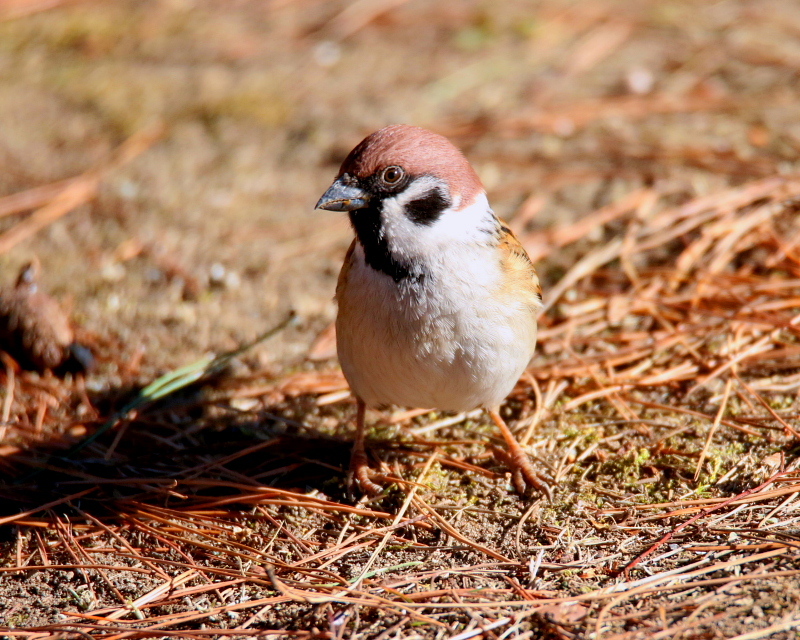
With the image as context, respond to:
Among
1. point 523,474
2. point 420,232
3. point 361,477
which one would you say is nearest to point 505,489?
point 523,474

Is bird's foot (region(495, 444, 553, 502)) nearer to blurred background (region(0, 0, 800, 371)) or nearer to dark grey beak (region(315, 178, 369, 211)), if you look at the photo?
dark grey beak (region(315, 178, 369, 211))

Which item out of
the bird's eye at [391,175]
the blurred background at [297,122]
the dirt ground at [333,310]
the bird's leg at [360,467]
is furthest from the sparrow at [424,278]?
the blurred background at [297,122]

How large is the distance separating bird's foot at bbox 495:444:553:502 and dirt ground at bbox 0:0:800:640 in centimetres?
6

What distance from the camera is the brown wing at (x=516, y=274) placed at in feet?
10.9

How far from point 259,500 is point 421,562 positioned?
0.77 m

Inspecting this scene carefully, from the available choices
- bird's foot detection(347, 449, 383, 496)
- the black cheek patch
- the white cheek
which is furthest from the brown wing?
bird's foot detection(347, 449, 383, 496)

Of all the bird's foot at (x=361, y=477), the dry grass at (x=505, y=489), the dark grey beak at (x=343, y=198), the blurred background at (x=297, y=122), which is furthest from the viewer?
the blurred background at (x=297, y=122)

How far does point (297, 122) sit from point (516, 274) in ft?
11.3

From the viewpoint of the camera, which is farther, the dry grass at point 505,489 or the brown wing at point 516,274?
the brown wing at point 516,274

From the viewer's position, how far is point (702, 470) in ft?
11.0

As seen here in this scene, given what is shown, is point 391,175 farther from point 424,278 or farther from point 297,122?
point 297,122

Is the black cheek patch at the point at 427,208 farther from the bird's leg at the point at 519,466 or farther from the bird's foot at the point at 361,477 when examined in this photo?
the bird's foot at the point at 361,477

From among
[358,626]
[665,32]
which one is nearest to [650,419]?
[358,626]

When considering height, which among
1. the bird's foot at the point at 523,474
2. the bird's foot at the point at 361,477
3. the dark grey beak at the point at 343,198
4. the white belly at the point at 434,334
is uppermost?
the dark grey beak at the point at 343,198
